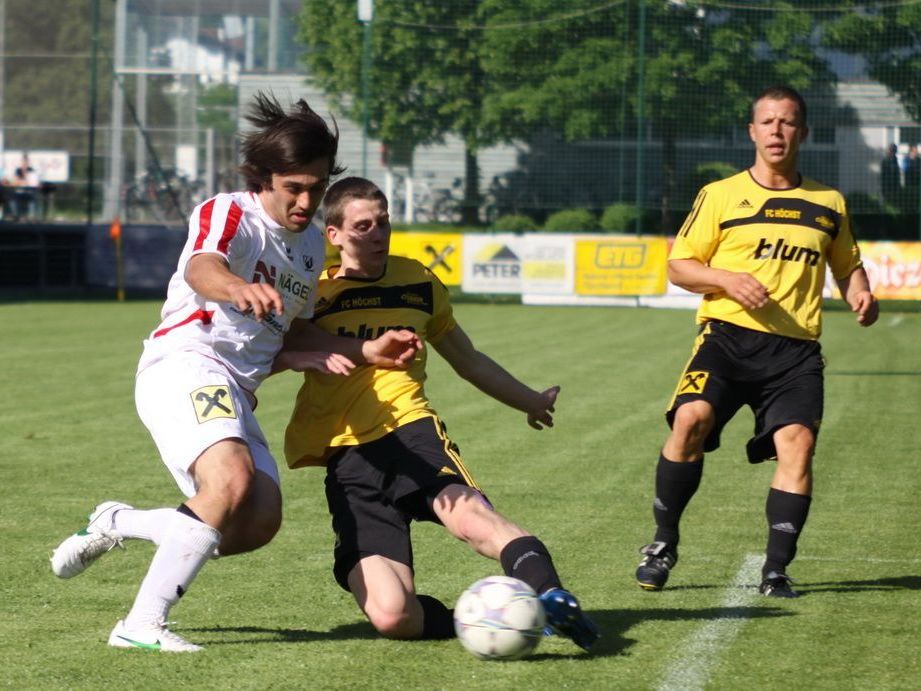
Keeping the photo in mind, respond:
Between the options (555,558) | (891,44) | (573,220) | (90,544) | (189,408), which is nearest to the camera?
(189,408)

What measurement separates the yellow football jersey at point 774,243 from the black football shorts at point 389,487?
5.27ft

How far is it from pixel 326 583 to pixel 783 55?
25670mm

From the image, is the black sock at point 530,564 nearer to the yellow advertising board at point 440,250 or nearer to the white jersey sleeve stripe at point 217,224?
the white jersey sleeve stripe at point 217,224

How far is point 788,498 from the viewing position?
6340mm

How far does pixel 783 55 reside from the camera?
30.2m

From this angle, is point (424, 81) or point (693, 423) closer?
point (693, 423)

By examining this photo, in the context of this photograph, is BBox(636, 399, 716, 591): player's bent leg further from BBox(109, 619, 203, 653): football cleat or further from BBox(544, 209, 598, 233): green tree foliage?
BBox(544, 209, 598, 233): green tree foliage

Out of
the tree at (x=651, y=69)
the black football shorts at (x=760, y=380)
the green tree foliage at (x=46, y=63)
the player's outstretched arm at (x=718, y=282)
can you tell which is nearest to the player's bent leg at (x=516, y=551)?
the black football shorts at (x=760, y=380)

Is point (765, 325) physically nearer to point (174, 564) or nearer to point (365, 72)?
point (174, 564)

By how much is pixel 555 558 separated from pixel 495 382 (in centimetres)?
141

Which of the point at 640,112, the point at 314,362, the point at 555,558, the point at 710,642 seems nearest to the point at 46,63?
the point at 640,112

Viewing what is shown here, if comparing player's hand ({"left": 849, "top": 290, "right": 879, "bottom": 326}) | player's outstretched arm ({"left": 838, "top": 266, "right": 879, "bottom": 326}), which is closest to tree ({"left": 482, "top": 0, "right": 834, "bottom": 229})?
player's outstretched arm ({"left": 838, "top": 266, "right": 879, "bottom": 326})

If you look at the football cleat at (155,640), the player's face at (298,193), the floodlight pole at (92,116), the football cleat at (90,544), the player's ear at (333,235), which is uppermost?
the floodlight pole at (92,116)

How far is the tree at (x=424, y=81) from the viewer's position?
29.6m
